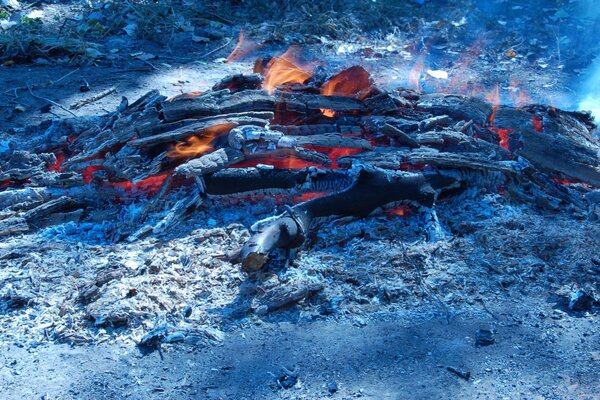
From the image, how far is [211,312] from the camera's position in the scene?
11.7 feet

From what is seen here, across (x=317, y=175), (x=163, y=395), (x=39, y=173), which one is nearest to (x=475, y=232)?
(x=317, y=175)

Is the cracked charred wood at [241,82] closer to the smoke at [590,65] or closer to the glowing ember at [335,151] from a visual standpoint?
the glowing ember at [335,151]

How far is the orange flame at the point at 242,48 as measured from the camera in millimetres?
8812

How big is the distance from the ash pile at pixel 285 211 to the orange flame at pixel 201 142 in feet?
0.05

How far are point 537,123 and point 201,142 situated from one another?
3.14 m

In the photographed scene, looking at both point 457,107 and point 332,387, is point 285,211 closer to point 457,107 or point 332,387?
point 332,387

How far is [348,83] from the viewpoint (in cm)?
587

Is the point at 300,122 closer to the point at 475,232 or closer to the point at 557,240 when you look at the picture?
the point at 475,232

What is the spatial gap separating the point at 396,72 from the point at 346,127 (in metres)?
3.67

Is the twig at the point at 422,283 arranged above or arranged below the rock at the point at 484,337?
below

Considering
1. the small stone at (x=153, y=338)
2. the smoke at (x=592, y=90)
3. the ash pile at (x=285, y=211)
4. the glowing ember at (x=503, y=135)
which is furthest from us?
the smoke at (x=592, y=90)

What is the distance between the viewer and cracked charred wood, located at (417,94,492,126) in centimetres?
556

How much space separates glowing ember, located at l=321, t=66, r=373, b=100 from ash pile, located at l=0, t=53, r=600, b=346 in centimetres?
1

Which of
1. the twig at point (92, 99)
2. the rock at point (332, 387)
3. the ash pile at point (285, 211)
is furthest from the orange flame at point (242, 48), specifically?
the rock at point (332, 387)
